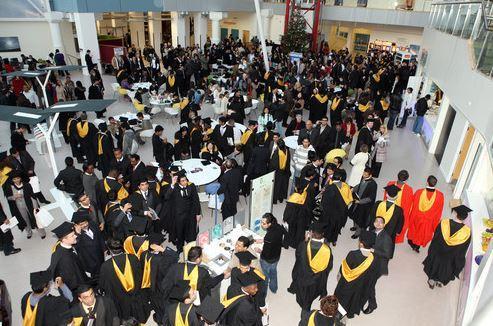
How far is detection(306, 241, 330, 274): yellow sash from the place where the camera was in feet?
14.9

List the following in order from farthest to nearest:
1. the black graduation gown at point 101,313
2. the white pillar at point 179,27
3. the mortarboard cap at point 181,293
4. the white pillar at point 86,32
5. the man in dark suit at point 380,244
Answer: the white pillar at point 179,27 → the white pillar at point 86,32 → the man in dark suit at point 380,244 → the black graduation gown at point 101,313 → the mortarboard cap at point 181,293

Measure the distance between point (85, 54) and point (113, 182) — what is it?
13.1 m

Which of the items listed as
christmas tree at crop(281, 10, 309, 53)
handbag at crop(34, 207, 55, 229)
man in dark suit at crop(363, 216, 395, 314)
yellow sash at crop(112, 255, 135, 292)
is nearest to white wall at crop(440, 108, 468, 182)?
man in dark suit at crop(363, 216, 395, 314)

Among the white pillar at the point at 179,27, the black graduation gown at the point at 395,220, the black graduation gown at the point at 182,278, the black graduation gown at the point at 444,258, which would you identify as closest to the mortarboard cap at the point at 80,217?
the black graduation gown at the point at 182,278

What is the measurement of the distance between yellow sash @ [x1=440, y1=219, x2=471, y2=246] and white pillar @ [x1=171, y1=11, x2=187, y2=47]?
1894cm

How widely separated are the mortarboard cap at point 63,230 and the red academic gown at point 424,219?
5400 millimetres

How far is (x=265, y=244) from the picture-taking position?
16.0 ft

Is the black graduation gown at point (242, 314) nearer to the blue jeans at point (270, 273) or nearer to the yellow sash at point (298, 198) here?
the blue jeans at point (270, 273)

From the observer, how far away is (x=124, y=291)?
432 centimetres

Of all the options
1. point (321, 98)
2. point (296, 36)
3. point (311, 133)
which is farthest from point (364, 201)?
point (296, 36)

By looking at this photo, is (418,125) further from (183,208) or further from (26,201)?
(26,201)

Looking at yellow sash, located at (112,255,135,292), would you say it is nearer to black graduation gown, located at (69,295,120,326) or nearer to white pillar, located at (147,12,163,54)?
black graduation gown, located at (69,295,120,326)

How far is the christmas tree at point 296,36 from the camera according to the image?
19.7 meters

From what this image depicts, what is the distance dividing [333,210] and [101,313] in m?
4.02
